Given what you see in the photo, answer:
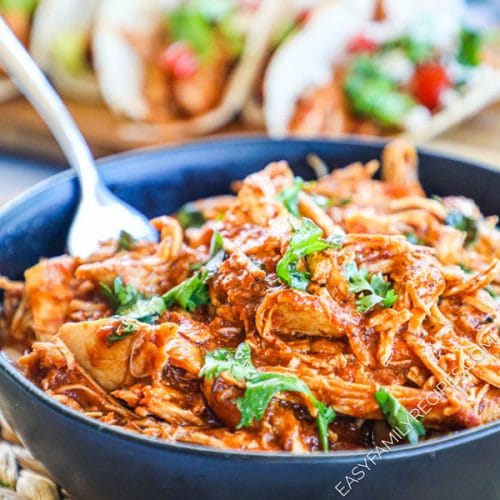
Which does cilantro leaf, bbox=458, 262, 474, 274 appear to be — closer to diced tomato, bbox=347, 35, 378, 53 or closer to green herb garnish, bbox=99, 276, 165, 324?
green herb garnish, bbox=99, 276, 165, 324

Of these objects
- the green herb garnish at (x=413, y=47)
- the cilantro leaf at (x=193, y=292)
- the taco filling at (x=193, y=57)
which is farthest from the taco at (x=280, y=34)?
the cilantro leaf at (x=193, y=292)

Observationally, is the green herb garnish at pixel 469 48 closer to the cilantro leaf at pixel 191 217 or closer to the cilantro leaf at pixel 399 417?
the cilantro leaf at pixel 191 217

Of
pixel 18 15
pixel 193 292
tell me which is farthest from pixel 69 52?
pixel 193 292

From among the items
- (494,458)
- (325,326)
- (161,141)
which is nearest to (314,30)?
(161,141)

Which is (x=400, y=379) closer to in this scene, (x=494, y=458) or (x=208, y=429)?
(x=494, y=458)

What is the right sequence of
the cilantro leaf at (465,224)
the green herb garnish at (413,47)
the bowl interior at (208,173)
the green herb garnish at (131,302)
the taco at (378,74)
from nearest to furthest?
1. the green herb garnish at (131,302)
2. the cilantro leaf at (465,224)
3. the bowl interior at (208,173)
4. the taco at (378,74)
5. the green herb garnish at (413,47)

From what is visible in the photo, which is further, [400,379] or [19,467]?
[19,467]
